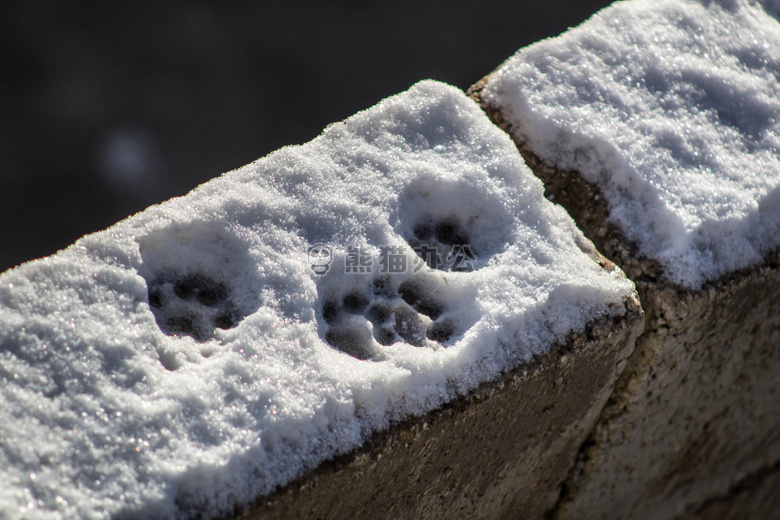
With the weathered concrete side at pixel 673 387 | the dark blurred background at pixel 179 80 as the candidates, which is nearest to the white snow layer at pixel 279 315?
the weathered concrete side at pixel 673 387

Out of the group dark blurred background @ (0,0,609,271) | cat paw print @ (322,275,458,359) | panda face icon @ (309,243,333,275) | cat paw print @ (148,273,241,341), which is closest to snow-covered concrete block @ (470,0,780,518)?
cat paw print @ (322,275,458,359)

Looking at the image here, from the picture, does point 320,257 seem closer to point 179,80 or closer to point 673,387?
point 673,387

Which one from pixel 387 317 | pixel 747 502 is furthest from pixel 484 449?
pixel 747 502

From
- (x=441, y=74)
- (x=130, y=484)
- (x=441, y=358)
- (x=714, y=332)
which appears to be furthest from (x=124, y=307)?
(x=441, y=74)

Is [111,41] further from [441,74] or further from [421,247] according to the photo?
[421,247]

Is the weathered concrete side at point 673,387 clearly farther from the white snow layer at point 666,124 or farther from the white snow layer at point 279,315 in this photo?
the white snow layer at point 279,315
